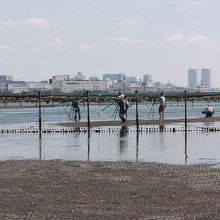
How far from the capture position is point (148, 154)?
80.5ft

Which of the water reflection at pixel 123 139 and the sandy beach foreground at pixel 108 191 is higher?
the sandy beach foreground at pixel 108 191

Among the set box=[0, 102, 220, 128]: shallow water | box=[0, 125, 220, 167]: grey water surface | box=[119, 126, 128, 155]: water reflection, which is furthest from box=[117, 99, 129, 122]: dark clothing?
box=[0, 102, 220, 128]: shallow water

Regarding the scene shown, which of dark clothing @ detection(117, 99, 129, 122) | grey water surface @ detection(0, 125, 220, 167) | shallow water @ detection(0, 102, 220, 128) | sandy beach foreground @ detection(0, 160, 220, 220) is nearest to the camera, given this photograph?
sandy beach foreground @ detection(0, 160, 220, 220)

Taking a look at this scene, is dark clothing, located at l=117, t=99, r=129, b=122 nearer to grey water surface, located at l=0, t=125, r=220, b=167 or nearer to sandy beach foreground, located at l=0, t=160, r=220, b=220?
grey water surface, located at l=0, t=125, r=220, b=167

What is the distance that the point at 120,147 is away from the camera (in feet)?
91.5

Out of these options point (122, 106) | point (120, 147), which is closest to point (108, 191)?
point (120, 147)

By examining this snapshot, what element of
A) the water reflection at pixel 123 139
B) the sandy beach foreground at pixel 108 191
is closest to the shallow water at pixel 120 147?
the water reflection at pixel 123 139

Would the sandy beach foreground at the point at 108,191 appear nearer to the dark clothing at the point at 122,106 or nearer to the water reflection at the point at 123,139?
the water reflection at the point at 123,139

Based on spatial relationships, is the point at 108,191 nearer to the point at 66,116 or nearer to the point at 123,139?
the point at 123,139

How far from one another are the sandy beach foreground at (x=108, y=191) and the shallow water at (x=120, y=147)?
106 inches

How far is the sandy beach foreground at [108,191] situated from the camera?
12492 millimetres

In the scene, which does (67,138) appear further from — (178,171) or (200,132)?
(178,171)

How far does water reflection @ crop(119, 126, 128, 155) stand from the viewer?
27.2m

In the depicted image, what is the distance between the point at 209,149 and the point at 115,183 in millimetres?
10861
